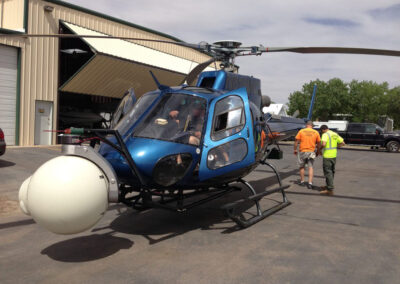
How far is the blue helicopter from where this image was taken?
3.44m

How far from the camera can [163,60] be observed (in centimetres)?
1973

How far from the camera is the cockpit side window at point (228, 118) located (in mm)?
5086

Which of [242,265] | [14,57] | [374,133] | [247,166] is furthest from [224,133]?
[374,133]

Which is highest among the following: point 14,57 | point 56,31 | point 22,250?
point 56,31

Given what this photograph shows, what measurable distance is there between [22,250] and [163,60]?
653 inches

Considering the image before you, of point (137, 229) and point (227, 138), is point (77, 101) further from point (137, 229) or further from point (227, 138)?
point (227, 138)

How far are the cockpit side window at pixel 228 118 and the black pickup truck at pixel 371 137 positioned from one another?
69.0 ft

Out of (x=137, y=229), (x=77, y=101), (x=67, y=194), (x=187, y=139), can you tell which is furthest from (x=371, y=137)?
(x=67, y=194)

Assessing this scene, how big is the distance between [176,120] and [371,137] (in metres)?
22.3

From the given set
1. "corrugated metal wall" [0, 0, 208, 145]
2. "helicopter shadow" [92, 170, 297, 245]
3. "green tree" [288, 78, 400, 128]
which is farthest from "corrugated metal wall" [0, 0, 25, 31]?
"green tree" [288, 78, 400, 128]

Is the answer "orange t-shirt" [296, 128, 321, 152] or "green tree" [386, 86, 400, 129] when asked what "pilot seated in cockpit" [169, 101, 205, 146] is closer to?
"orange t-shirt" [296, 128, 321, 152]

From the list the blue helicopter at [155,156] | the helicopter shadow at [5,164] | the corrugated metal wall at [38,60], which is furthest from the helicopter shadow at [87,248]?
the corrugated metal wall at [38,60]

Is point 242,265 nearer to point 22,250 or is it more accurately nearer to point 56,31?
point 22,250

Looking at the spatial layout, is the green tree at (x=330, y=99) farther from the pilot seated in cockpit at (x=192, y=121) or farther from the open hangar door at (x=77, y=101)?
the pilot seated in cockpit at (x=192, y=121)
